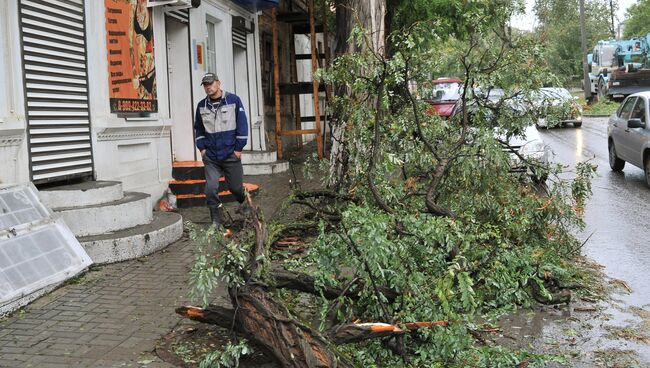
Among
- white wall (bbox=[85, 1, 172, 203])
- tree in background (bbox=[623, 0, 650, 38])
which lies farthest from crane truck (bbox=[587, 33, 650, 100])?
white wall (bbox=[85, 1, 172, 203])

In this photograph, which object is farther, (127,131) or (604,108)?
(604,108)

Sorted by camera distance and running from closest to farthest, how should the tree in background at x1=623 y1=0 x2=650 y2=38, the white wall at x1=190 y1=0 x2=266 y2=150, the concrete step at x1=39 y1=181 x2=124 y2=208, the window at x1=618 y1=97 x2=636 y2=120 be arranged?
the concrete step at x1=39 y1=181 x2=124 y2=208 → the white wall at x1=190 y1=0 x2=266 y2=150 → the window at x1=618 y1=97 x2=636 y2=120 → the tree in background at x1=623 y1=0 x2=650 y2=38

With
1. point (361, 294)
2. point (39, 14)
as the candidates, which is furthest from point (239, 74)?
point (361, 294)

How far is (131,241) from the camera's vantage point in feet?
23.1

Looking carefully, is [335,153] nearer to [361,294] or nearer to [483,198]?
[483,198]

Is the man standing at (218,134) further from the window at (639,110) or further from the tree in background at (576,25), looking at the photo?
the tree in background at (576,25)

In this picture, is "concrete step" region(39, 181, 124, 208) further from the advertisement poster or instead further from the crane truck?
the crane truck

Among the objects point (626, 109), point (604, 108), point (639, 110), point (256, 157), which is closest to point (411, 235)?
point (256, 157)

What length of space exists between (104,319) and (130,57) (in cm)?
494

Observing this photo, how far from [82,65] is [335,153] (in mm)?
3384

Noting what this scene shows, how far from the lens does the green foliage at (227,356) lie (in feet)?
13.9

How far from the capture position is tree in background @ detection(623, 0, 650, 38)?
6451 cm

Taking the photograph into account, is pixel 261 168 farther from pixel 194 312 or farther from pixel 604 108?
pixel 604 108

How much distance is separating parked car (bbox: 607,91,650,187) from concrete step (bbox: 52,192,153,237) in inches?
364
